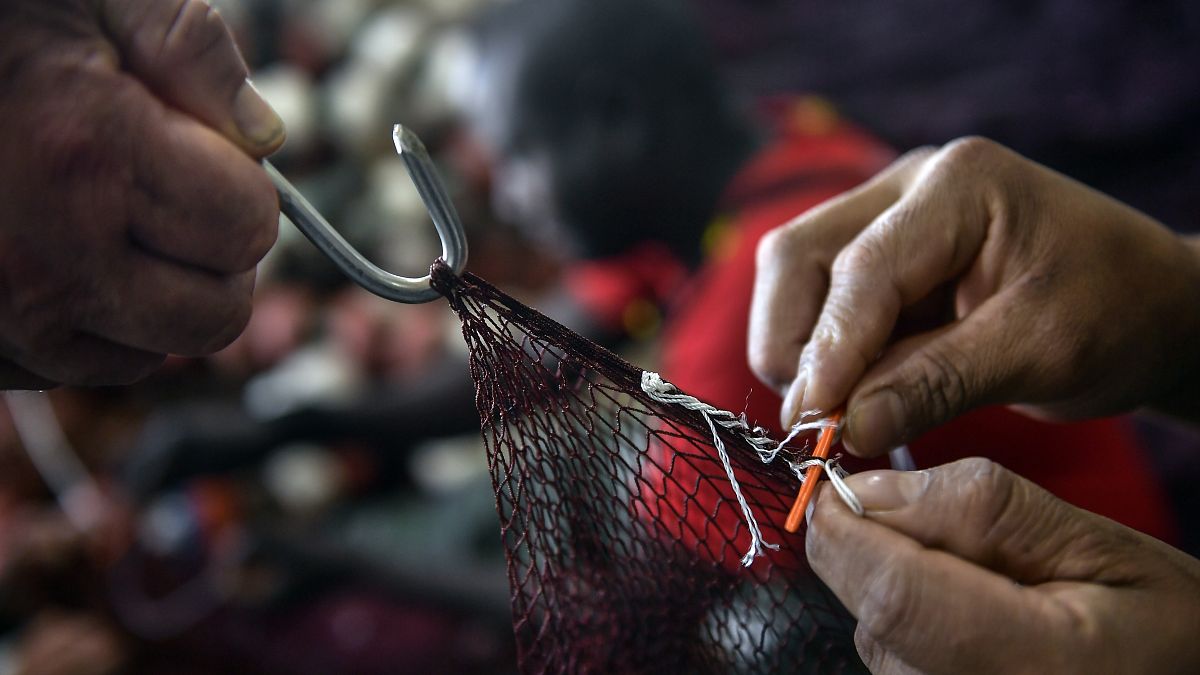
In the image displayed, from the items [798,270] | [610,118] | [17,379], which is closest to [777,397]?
[798,270]

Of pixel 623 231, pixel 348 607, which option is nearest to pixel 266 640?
pixel 348 607

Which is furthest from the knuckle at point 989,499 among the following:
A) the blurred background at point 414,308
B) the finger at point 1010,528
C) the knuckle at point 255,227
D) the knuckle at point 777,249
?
the blurred background at point 414,308

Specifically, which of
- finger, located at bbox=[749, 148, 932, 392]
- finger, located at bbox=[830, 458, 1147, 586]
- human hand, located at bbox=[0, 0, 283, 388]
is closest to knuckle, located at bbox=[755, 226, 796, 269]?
finger, located at bbox=[749, 148, 932, 392]

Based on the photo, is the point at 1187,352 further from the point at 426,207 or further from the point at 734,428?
the point at 426,207

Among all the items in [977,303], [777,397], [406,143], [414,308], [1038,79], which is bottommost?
[414,308]

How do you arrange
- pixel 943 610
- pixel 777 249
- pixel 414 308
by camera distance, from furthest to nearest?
pixel 414 308
pixel 777 249
pixel 943 610

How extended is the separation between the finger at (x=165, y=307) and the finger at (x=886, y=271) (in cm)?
30

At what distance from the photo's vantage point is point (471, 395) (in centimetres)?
168

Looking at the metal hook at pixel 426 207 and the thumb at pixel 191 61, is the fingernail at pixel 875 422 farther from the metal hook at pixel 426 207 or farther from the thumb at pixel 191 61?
the thumb at pixel 191 61

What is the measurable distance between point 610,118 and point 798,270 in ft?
1.94

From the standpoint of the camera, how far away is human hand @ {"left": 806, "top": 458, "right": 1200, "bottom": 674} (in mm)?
350

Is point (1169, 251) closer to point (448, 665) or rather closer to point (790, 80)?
point (448, 665)

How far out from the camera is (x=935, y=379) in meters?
0.47

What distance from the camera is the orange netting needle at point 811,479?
422 mm
